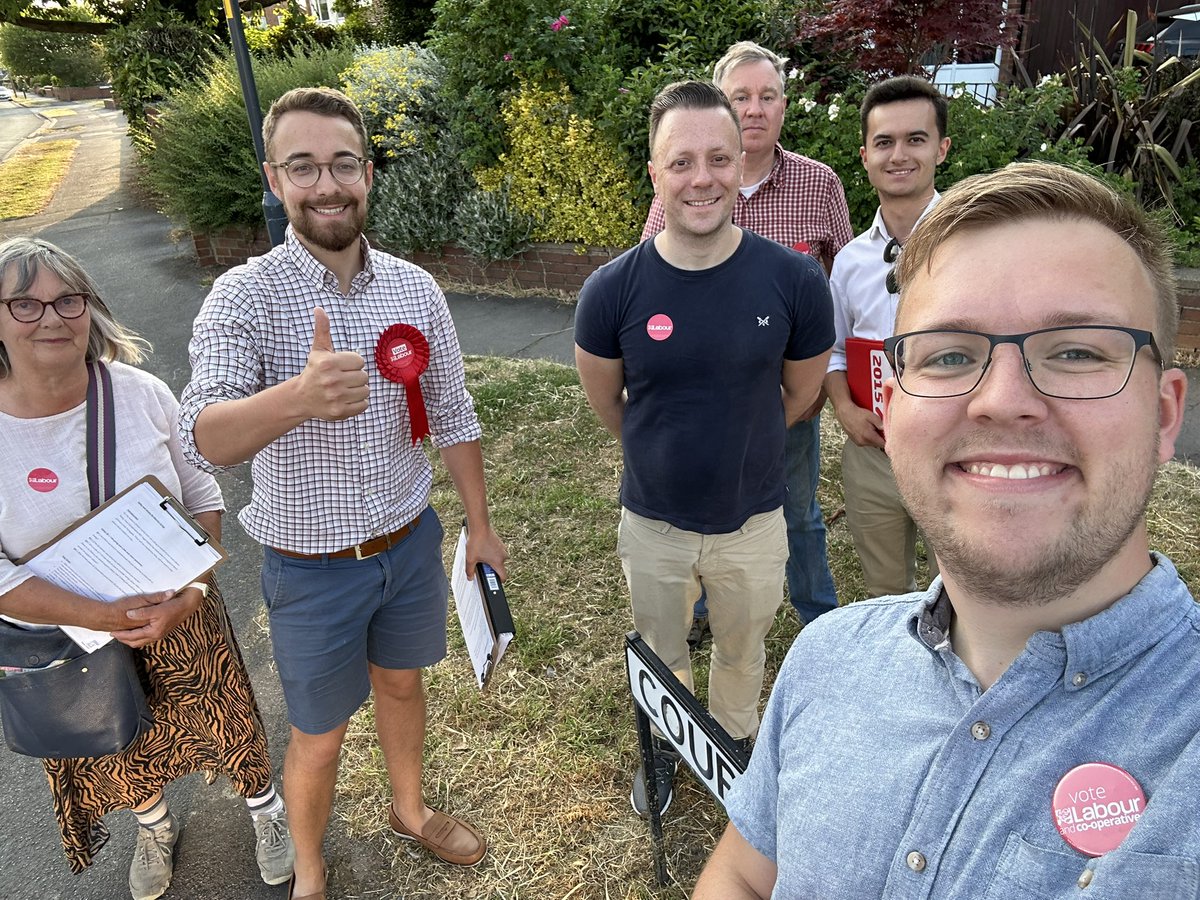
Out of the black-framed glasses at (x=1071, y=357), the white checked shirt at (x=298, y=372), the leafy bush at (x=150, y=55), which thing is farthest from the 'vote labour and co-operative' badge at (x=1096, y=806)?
the leafy bush at (x=150, y=55)

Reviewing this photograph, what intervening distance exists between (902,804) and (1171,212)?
6.23 metres

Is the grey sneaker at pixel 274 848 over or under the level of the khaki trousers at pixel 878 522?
under

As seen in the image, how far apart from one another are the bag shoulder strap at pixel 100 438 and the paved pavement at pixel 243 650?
133 centimetres

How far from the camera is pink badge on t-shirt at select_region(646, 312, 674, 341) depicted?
7.82 ft

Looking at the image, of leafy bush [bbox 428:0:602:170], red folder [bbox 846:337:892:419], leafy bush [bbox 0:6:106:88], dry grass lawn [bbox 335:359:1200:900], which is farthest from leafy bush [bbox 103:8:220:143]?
leafy bush [bbox 0:6:106:88]

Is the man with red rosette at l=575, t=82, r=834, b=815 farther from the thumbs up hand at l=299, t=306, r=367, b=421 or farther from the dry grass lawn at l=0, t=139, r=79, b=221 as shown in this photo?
the dry grass lawn at l=0, t=139, r=79, b=221

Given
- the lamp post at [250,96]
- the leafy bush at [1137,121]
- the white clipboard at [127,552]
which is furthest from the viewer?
the leafy bush at [1137,121]

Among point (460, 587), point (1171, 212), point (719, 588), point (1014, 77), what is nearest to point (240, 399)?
point (460, 587)

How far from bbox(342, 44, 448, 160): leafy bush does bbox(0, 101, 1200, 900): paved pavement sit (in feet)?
5.55

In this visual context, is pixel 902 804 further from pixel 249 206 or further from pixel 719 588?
pixel 249 206

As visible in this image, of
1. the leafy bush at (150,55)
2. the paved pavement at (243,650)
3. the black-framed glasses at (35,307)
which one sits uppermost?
the leafy bush at (150,55)

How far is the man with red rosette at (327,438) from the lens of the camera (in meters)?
2.08

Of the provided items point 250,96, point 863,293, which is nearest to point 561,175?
point 250,96

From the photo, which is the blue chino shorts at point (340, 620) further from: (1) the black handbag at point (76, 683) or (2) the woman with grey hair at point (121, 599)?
(1) the black handbag at point (76, 683)
